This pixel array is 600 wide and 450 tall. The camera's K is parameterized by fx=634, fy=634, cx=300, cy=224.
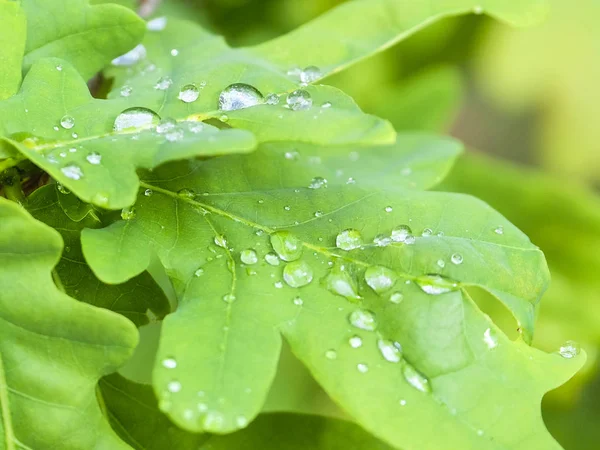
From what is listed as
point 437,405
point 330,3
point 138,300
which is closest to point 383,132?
point 437,405

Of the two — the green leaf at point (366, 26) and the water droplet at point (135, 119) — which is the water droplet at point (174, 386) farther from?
the green leaf at point (366, 26)

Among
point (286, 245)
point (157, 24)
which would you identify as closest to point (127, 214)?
point (286, 245)

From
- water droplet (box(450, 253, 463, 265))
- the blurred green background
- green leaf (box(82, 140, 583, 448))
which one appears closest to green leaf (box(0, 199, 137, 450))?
green leaf (box(82, 140, 583, 448))

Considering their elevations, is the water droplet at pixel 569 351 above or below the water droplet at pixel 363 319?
below

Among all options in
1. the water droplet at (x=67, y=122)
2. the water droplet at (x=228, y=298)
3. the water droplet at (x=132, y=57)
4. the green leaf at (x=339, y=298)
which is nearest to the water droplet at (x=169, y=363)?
the green leaf at (x=339, y=298)

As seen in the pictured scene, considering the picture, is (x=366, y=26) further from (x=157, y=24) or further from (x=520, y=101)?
(x=520, y=101)

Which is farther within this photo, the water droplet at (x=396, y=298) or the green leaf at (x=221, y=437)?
the green leaf at (x=221, y=437)

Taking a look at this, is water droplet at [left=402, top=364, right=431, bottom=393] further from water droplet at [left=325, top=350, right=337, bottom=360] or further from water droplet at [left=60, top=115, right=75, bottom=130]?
water droplet at [left=60, top=115, right=75, bottom=130]
